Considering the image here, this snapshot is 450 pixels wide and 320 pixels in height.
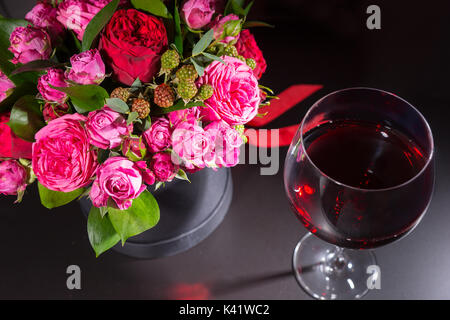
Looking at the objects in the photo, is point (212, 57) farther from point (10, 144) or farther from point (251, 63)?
point (10, 144)

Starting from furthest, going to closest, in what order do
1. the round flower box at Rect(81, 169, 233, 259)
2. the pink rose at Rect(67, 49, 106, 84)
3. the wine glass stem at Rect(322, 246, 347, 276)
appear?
1. the wine glass stem at Rect(322, 246, 347, 276)
2. the round flower box at Rect(81, 169, 233, 259)
3. the pink rose at Rect(67, 49, 106, 84)

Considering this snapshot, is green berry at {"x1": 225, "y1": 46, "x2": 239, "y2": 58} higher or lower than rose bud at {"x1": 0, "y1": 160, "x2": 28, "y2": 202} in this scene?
higher

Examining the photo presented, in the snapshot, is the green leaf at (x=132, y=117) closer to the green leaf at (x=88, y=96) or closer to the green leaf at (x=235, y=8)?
the green leaf at (x=88, y=96)

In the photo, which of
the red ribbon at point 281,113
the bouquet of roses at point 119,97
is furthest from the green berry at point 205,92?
the red ribbon at point 281,113

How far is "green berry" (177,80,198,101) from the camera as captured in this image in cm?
43

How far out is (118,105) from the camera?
434 millimetres

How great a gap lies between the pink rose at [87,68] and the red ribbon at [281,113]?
0.31 meters

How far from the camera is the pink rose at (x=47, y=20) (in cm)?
47

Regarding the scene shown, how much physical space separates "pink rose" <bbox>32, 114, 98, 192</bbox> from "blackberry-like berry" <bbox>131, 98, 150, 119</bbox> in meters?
0.05

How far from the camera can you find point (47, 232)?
0.67 m

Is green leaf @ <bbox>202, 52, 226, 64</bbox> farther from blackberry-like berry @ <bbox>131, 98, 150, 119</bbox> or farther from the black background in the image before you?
the black background

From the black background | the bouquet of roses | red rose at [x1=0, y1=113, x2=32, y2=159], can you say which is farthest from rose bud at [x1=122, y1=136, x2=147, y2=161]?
the black background

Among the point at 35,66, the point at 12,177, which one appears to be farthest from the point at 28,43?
the point at 12,177

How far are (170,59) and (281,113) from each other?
326 millimetres
